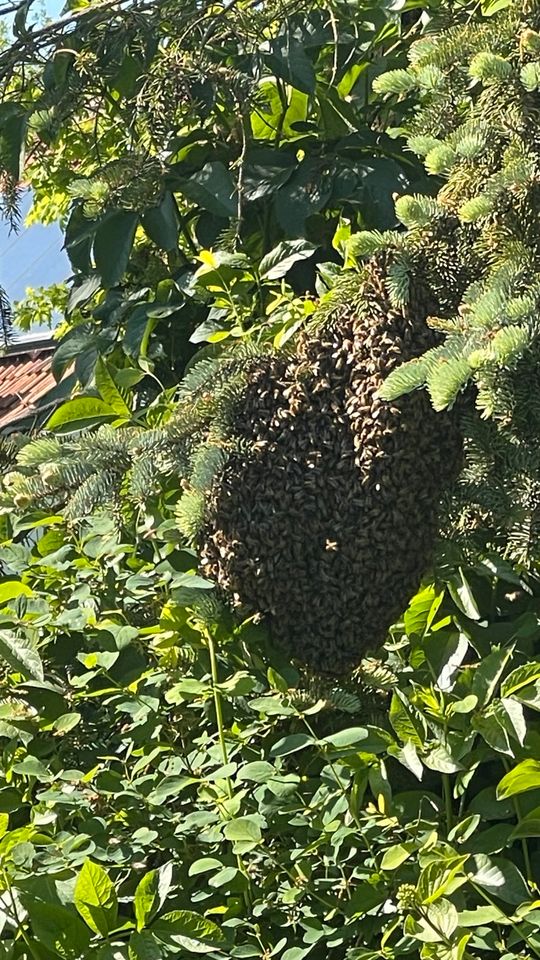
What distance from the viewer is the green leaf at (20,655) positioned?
121cm

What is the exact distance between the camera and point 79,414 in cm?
137

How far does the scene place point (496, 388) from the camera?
2.90ft

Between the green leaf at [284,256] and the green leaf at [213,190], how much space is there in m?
0.12

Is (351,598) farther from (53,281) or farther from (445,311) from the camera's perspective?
(53,281)

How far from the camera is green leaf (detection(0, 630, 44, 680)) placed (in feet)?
3.98

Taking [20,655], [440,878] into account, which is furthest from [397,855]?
[20,655]

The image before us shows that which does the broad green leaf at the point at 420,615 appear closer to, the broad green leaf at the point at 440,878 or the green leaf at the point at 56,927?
the broad green leaf at the point at 440,878

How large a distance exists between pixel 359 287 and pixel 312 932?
60cm

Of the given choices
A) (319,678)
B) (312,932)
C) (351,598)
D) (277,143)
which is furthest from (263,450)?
(277,143)

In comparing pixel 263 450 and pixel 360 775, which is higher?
pixel 263 450

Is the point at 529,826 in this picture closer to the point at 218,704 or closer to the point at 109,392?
the point at 218,704

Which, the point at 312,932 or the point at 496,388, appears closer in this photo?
the point at 496,388

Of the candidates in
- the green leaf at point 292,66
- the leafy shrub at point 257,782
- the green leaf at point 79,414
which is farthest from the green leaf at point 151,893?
the green leaf at point 292,66

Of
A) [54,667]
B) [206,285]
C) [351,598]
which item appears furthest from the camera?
[206,285]
